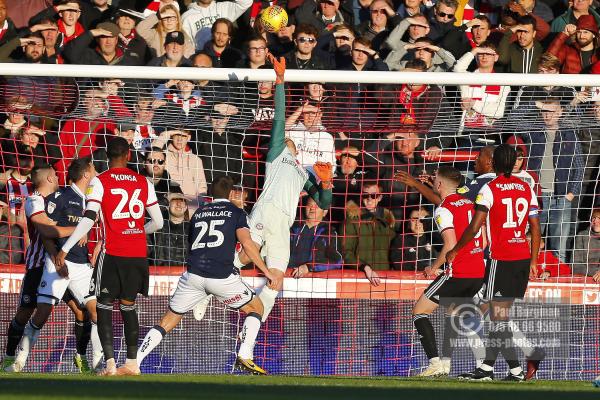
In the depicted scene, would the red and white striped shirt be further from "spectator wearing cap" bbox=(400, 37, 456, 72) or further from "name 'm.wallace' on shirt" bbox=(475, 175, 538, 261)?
"spectator wearing cap" bbox=(400, 37, 456, 72)

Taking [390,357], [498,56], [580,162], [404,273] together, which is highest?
[498,56]

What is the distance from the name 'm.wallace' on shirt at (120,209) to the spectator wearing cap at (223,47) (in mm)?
4723

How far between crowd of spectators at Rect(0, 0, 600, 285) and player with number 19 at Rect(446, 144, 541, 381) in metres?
2.67

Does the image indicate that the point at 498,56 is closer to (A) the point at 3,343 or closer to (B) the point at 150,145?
(B) the point at 150,145

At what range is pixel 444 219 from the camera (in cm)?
1230

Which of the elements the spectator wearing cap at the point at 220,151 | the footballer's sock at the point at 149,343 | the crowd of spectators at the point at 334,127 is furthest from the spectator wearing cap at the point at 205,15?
the footballer's sock at the point at 149,343

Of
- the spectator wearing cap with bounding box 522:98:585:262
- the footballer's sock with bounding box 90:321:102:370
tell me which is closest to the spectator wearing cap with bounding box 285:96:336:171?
the spectator wearing cap with bounding box 522:98:585:262

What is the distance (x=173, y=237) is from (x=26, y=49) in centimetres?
318

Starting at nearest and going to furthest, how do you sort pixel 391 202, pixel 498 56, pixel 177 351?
pixel 177 351 < pixel 391 202 < pixel 498 56

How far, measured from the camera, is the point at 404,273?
14211 mm

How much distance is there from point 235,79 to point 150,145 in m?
2.01

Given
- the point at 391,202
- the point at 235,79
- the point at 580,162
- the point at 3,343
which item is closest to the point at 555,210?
the point at 580,162

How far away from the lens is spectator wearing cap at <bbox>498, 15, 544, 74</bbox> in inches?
640

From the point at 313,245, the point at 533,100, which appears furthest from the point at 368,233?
the point at 533,100
